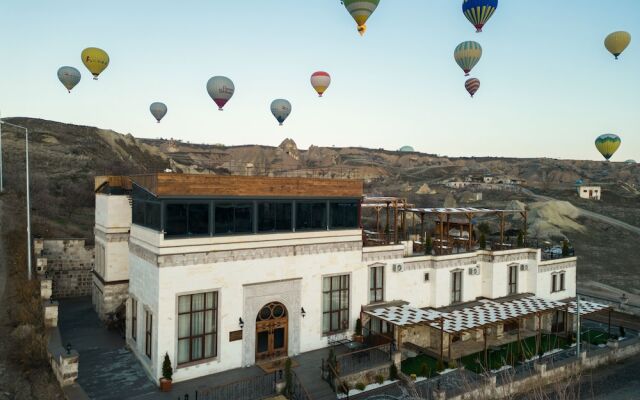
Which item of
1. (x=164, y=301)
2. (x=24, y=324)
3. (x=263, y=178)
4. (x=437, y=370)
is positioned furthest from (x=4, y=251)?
(x=437, y=370)

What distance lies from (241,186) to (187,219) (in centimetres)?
269

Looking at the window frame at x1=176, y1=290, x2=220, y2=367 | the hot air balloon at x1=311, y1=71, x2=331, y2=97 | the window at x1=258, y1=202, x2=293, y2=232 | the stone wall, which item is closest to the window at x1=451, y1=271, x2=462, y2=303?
the window at x1=258, y1=202, x2=293, y2=232

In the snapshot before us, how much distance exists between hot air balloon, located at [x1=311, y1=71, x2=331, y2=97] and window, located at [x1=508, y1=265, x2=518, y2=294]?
27.3 metres

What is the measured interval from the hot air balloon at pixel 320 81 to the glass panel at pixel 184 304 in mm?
32838

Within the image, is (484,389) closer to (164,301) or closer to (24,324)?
(164,301)

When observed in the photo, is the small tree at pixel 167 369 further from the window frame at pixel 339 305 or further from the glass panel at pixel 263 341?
the window frame at pixel 339 305

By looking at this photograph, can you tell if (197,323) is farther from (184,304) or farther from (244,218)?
(244,218)

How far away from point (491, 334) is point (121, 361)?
20361 mm

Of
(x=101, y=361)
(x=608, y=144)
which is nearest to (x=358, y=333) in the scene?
(x=101, y=361)

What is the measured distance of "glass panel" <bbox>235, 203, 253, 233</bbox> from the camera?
737 inches

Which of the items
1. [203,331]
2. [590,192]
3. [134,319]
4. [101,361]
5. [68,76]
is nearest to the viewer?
[203,331]

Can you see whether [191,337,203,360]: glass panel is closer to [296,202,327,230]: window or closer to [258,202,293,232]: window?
[258,202,293,232]: window

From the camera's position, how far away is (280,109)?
145ft

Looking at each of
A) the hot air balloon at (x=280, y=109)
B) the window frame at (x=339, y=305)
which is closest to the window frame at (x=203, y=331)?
the window frame at (x=339, y=305)
